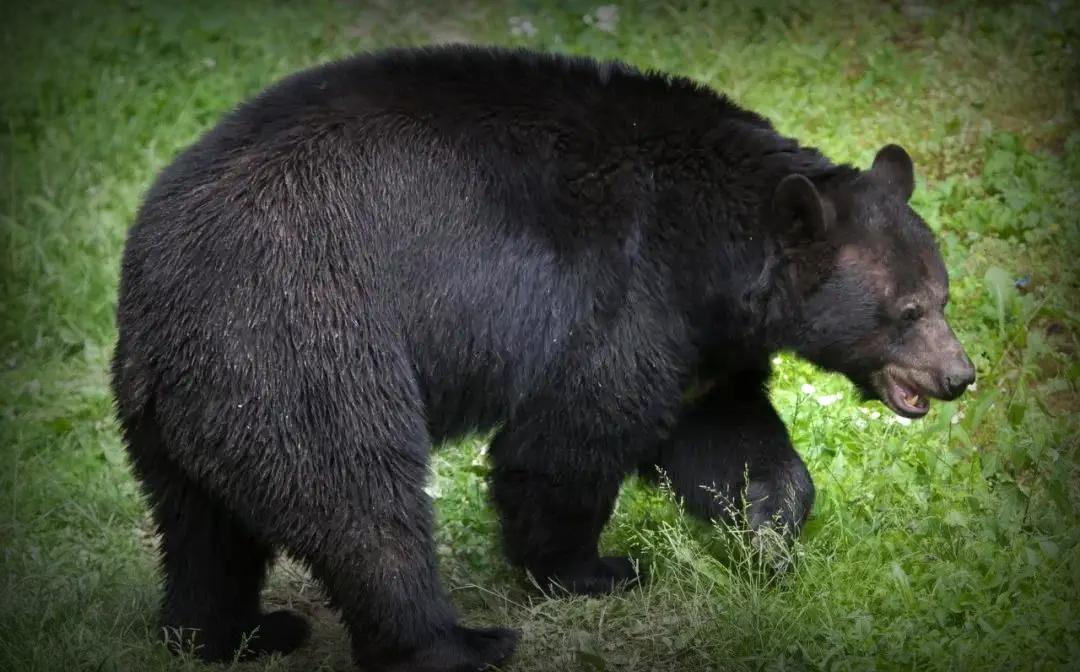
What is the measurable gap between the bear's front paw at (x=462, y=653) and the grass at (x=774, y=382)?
162mm

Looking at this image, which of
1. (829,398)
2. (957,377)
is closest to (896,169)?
(957,377)

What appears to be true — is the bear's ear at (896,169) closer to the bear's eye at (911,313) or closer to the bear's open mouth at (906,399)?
the bear's eye at (911,313)

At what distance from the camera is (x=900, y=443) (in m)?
6.24

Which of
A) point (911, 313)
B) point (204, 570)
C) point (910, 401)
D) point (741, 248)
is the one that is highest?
point (741, 248)

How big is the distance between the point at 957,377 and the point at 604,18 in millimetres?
6411

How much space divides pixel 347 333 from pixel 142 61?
7.11m

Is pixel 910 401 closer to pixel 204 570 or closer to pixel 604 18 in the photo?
pixel 204 570

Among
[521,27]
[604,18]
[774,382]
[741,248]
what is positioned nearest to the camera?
[741,248]

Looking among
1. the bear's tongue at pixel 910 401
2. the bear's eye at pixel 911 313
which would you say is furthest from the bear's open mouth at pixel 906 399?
the bear's eye at pixel 911 313

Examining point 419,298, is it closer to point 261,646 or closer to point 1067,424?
point 261,646

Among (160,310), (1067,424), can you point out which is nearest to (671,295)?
(160,310)

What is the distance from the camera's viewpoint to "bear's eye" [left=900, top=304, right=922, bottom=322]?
5.14 m

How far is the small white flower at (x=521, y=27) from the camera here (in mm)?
10906

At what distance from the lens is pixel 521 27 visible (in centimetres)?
1105
